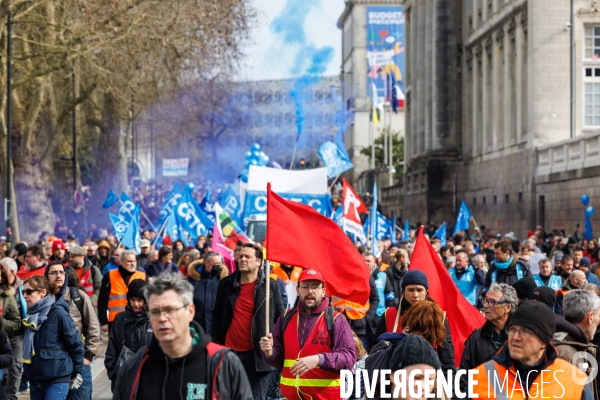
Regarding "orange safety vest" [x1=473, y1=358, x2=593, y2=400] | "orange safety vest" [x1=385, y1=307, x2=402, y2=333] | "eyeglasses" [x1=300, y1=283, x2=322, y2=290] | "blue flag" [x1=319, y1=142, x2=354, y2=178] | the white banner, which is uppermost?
the white banner

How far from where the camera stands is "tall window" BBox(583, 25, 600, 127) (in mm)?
39469

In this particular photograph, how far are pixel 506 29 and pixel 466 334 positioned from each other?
3895 cm

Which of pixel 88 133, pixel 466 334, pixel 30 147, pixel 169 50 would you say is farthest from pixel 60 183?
pixel 466 334

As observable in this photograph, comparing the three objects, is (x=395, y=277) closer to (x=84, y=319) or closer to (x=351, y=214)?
(x=351, y=214)

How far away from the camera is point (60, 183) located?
54.9m

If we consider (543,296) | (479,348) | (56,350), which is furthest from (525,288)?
(56,350)

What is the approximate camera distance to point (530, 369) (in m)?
5.52

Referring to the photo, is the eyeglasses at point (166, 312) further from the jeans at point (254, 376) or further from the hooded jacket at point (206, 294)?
the hooded jacket at point (206, 294)

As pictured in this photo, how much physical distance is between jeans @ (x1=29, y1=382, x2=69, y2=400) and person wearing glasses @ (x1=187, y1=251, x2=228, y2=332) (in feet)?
9.54

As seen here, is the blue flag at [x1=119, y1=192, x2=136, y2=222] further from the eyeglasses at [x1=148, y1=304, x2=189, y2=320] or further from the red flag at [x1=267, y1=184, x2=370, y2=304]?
the eyeglasses at [x1=148, y1=304, x2=189, y2=320]

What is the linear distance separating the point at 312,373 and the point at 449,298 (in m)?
1.28

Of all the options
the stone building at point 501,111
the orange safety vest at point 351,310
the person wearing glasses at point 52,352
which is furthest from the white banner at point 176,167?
the person wearing glasses at point 52,352

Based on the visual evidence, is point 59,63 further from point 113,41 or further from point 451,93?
point 451,93

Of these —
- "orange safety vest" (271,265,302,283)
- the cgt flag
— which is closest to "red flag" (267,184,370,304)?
"orange safety vest" (271,265,302,283)
